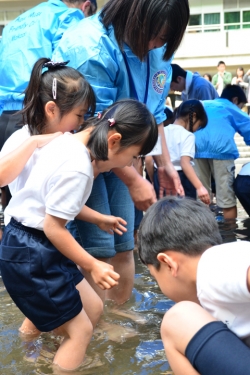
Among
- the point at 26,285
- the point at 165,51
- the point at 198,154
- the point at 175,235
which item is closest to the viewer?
the point at 175,235

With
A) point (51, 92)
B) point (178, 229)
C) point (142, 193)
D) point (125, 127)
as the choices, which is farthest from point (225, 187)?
point (178, 229)

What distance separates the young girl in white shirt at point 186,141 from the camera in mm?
5707

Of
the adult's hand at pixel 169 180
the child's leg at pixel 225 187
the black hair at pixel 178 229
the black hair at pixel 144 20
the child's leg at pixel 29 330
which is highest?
the black hair at pixel 144 20

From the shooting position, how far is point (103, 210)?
303 centimetres

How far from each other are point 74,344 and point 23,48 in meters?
2.06

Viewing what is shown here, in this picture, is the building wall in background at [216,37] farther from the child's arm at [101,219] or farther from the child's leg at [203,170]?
the child's arm at [101,219]

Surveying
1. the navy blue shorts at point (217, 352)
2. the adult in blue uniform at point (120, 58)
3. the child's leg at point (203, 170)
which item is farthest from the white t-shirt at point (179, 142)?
the navy blue shorts at point (217, 352)

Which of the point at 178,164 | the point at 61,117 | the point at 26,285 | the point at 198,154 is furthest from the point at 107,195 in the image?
the point at 198,154

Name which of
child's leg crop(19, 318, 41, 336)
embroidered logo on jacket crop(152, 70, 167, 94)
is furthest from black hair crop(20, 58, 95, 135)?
child's leg crop(19, 318, 41, 336)

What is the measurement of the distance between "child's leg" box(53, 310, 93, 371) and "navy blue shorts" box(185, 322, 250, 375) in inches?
29.4

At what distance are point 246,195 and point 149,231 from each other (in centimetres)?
403

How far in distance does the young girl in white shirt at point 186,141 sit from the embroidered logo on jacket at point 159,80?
2078 mm

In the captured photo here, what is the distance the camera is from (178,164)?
19.7ft

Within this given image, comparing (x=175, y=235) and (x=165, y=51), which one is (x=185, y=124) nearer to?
(x=165, y=51)
